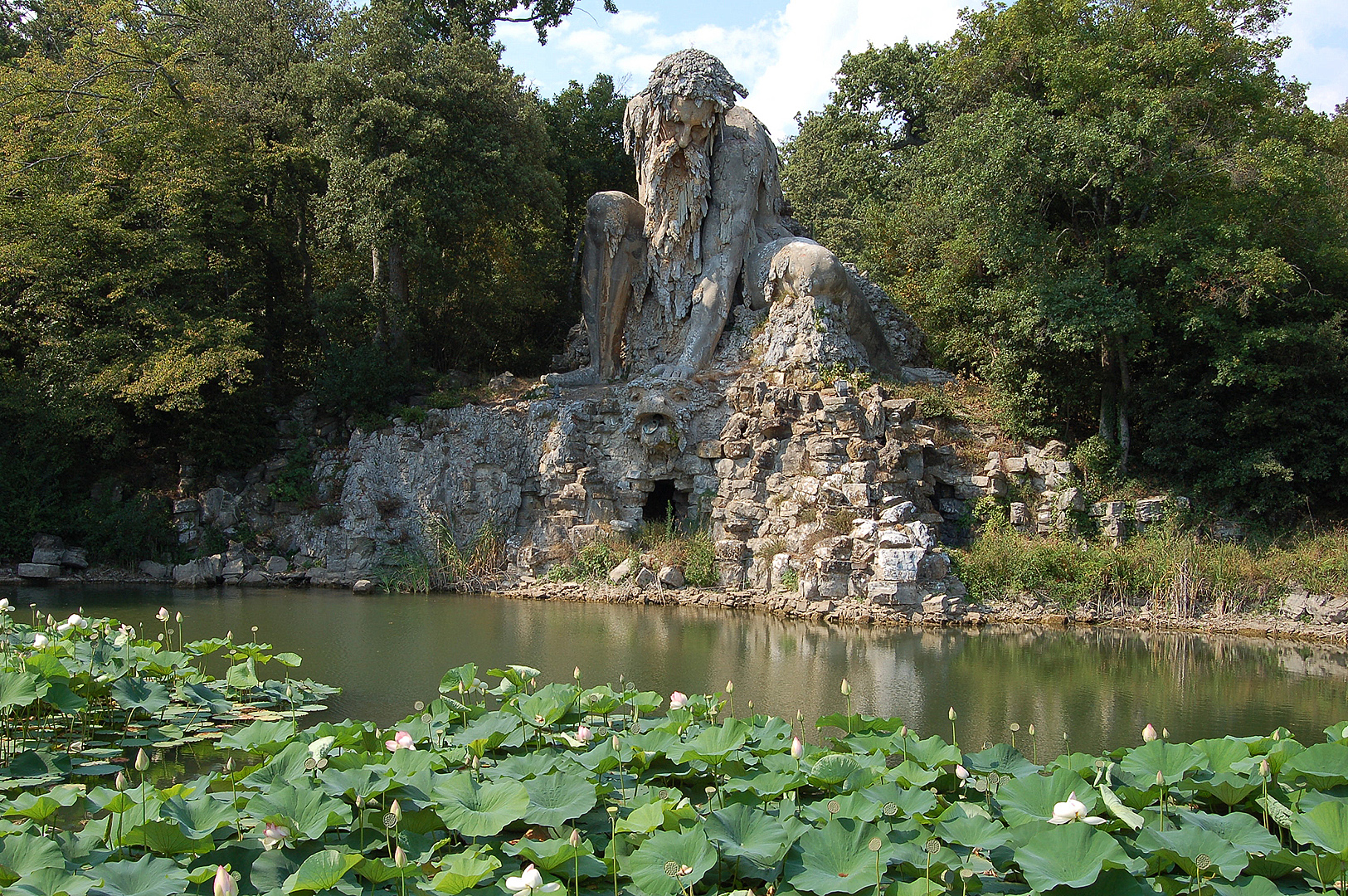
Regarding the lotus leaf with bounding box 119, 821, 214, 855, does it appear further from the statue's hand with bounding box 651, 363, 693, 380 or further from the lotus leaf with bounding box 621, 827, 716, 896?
the statue's hand with bounding box 651, 363, 693, 380

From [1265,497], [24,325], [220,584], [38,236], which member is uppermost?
[38,236]

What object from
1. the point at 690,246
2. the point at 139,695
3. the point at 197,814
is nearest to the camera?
the point at 197,814

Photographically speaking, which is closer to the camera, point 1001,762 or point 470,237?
point 1001,762

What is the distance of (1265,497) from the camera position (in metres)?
14.8

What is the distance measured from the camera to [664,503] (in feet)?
59.3

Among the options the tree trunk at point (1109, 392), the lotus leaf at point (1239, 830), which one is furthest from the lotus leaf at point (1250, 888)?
the tree trunk at point (1109, 392)

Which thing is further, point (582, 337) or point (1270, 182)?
point (582, 337)

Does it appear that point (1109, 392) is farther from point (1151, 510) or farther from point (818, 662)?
point (818, 662)

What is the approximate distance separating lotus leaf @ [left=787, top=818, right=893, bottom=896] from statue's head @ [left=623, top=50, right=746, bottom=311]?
50.3 feet

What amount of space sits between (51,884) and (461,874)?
1.33m

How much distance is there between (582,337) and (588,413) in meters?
3.88

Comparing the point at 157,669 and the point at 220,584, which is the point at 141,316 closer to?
the point at 220,584

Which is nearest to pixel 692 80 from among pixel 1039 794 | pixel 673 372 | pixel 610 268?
pixel 610 268

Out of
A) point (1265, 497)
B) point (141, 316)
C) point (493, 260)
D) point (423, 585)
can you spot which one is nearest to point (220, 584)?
point (423, 585)
